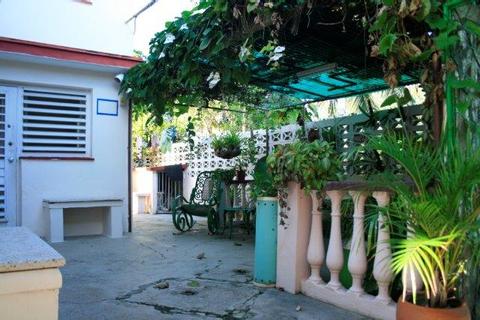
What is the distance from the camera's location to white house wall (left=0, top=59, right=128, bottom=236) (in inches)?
213

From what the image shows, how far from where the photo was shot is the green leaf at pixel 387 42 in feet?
7.21

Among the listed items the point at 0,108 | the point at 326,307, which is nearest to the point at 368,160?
the point at 326,307

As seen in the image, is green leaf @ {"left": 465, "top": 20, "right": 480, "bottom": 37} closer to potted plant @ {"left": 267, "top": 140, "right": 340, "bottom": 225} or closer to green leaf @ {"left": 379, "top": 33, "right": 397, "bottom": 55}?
green leaf @ {"left": 379, "top": 33, "right": 397, "bottom": 55}

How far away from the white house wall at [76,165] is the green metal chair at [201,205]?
783mm

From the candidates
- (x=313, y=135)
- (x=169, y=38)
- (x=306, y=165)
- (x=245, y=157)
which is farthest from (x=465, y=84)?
(x=245, y=157)

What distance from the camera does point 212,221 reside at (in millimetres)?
6039

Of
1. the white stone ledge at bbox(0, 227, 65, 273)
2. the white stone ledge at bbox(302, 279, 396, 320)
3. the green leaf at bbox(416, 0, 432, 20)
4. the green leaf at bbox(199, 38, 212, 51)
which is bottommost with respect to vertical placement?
the white stone ledge at bbox(302, 279, 396, 320)

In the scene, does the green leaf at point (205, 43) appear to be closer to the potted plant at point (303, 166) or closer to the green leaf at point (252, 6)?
the green leaf at point (252, 6)

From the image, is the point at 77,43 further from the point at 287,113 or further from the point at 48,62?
the point at 287,113

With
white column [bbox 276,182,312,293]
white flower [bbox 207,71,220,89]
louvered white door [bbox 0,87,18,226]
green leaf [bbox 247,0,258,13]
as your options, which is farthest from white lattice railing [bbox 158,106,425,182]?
louvered white door [bbox 0,87,18,226]

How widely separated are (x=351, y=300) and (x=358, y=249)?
32 cm

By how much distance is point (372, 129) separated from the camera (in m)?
4.30

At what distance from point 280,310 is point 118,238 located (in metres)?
3.49

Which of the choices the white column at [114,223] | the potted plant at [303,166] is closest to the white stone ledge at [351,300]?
the potted plant at [303,166]
